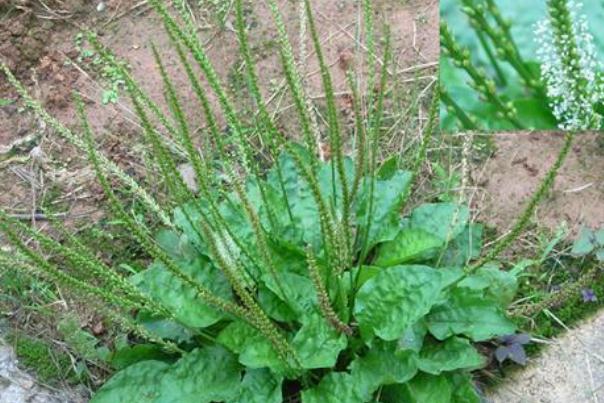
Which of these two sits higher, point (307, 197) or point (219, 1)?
point (219, 1)

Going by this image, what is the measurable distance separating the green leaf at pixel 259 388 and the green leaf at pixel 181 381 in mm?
27

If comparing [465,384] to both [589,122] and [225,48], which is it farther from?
[225,48]

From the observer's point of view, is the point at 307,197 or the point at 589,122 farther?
the point at 589,122

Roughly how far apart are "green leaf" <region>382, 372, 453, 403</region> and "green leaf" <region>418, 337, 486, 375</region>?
1.1 inches

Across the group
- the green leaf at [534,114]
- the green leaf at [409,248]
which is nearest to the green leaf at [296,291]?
the green leaf at [409,248]

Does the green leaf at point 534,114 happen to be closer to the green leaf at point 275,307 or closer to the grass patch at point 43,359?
the green leaf at point 275,307

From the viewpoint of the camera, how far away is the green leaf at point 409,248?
2213mm

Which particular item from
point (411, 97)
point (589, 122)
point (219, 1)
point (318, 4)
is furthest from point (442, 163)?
point (219, 1)

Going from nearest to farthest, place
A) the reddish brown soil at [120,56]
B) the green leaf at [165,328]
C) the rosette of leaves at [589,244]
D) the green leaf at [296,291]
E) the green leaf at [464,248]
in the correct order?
A: the green leaf at [296,291] < the green leaf at [165,328] < the green leaf at [464,248] < the rosette of leaves at [589,244] < the reddish brown soil at [120,56]

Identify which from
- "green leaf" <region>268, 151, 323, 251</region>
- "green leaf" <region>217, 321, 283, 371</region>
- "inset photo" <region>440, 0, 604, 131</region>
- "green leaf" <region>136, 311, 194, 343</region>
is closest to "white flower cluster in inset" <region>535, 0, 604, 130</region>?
"inset photo" <region>440, 0, 604, 131</region>

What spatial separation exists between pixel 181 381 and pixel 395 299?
0.52 meters

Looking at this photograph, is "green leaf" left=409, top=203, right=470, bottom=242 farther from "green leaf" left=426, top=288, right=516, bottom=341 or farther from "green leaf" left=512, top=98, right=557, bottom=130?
"green leaf" left=512, top=98, right=557, bottom=130

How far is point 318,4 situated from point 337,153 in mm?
1403

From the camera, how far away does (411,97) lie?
279 cm
